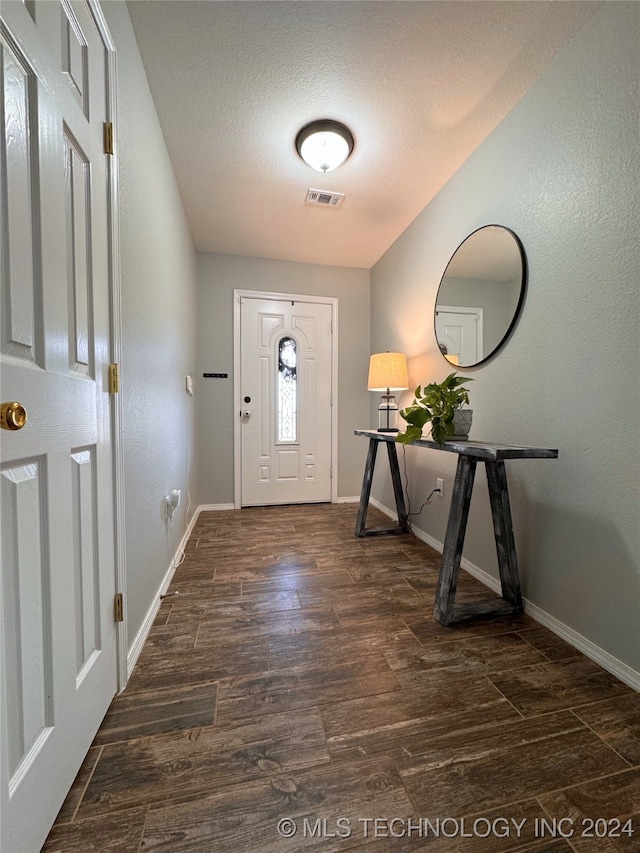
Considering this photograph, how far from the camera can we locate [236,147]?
182cm

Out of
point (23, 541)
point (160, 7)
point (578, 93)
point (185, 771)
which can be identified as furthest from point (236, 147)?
point (185, 771)

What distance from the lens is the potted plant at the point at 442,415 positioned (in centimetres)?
157

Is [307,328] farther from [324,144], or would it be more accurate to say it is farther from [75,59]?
[75,59]

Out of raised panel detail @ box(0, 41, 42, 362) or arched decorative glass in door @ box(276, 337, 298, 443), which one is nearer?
raised panel detail @ box(0, 41, 42, 362)

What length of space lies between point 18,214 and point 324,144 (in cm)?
169

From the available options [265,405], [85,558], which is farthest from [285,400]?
[85,558]

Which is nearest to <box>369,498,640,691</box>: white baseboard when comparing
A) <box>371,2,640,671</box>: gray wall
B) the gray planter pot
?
<box>371,2,640,671</box>: gray wall

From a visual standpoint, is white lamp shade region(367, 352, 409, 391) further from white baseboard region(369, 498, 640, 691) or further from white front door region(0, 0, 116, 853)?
white front door region(0, 0, 116, 853)

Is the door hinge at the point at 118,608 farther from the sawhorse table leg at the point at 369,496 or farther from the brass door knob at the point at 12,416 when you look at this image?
the sawhorse table leg at the point at 369,496

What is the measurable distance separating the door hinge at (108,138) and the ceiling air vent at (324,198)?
1432 mm

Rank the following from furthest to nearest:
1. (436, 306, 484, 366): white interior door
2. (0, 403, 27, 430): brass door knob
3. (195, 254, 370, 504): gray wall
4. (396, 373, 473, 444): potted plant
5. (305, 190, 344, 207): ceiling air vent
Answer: (195, 254, 370, 504): gray wall → (305, 190, 344, 207): ceiling air vent → (436, 306, 484, 366): white interior door → (396, 373, 473, 444): potted plant → (0, 403, 27, 430): brass door knob

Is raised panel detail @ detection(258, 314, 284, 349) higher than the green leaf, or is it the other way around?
raised panel detail @ detection(258, 314, 284, 349)

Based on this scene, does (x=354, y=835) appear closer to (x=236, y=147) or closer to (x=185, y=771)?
(x=185, y=771)

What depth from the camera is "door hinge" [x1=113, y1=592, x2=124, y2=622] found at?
3.44ft
